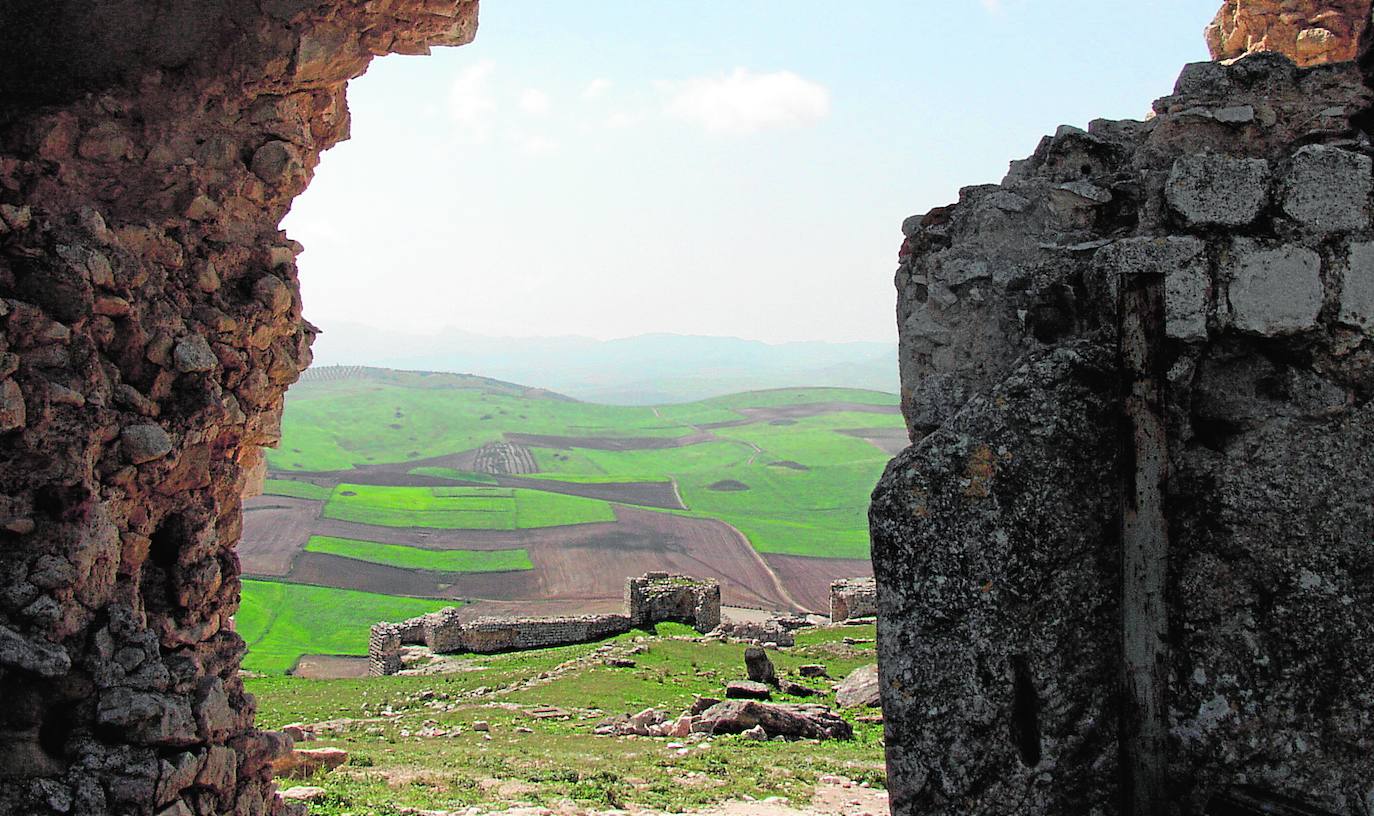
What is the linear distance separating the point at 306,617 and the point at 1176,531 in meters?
37.3

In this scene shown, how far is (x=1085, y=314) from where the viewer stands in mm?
3578

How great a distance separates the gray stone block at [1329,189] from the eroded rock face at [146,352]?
5789mm

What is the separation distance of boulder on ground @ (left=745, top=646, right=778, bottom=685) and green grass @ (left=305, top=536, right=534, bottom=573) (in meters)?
29.6

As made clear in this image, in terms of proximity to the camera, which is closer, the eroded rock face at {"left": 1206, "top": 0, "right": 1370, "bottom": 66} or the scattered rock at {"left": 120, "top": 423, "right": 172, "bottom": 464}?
the scattered rock at {"left": 120, "top": 423, "right": 172, "bottom": 464}

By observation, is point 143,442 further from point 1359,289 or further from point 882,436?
point 882,436

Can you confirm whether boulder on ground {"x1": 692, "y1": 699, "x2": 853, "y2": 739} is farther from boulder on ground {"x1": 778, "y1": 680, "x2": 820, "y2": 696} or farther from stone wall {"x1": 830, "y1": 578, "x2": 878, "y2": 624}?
stone wall {"x1": 830, "y1": 578, "x2": 878, "y2": 624}

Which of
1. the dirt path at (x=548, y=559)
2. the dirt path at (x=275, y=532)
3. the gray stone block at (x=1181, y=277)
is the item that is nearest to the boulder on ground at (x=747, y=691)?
the gray stone block at (x=1181, y=277)

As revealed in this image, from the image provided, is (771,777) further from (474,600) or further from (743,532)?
(743,532)

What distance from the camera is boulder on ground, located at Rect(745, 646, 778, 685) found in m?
17.8

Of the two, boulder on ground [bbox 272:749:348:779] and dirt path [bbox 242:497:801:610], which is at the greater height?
boulder on ground [bbox 272:749:348:779]

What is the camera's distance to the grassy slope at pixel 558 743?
9.91m

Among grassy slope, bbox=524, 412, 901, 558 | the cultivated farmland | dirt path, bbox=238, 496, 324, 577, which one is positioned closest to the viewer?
the cultivated farmland

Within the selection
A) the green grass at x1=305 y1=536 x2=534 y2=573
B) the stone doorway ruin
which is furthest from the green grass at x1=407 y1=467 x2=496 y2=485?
the stone doorway ruin

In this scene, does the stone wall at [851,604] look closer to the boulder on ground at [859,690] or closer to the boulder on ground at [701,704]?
the boulder on ground at [859,690]
